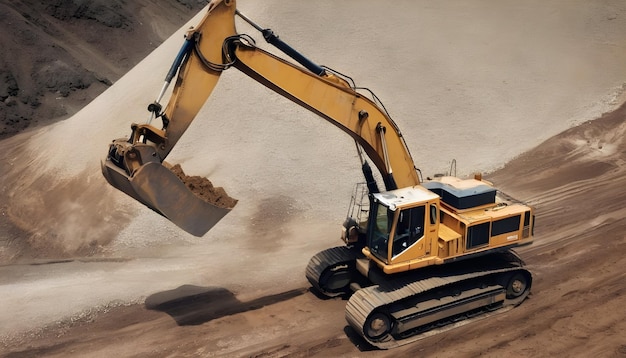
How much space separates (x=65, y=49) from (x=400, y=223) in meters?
24.9

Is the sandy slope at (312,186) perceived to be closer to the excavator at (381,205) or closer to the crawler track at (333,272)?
the crawler track at (333,272)

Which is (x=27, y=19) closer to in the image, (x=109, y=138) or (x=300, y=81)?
(x=109, y=138)

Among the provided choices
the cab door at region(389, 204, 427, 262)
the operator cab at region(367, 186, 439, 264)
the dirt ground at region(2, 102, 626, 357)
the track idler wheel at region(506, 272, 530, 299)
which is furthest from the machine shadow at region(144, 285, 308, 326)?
the track idler wheel at region(506, 272, 530, 299)

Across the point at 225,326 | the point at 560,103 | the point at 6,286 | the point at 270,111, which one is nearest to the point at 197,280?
the point at 225,326

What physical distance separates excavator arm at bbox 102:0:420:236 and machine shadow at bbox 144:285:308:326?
2.35 m

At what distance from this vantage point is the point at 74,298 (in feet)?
39.5

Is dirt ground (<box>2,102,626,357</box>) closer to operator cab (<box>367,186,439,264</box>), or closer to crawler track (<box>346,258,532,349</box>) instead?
crawler track (<box>346,258,532,349</box>)

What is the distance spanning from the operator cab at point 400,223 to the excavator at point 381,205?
0.06 feet

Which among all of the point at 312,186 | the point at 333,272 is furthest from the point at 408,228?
the point at 312,186

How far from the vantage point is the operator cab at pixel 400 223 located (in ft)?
33.0

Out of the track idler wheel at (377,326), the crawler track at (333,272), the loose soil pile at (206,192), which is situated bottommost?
the track idler wheel at (377,326)

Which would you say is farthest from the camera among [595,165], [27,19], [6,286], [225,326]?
[27,19]

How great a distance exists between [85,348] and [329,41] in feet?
44.5

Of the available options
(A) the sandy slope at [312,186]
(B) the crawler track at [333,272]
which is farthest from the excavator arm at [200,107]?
(A) the sandy slope at [312,186]
